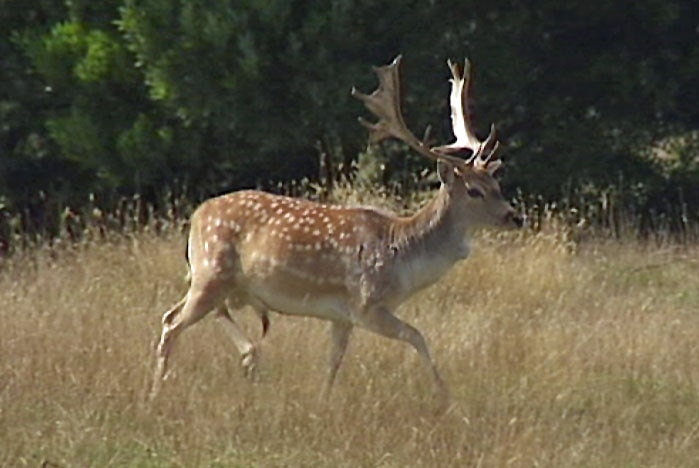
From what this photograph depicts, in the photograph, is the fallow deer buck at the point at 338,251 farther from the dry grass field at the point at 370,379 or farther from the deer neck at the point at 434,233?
the dry grass field at the point at 370,379

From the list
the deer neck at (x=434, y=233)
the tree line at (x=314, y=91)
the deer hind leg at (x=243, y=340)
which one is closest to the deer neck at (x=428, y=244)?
the deer neck at (x=434, y=233)

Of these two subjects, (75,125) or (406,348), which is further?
(75,125)

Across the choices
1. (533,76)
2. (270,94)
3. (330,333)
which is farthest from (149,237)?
(533,76)

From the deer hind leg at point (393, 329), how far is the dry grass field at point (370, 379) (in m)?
0.22

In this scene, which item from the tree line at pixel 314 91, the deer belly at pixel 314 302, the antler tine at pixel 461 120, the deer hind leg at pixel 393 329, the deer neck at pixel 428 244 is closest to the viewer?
the deer hind leg at pixel 393 329

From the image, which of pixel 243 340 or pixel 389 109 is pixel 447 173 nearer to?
pixel 389 109

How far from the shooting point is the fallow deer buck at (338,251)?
30.2ft

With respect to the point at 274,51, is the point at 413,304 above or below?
below

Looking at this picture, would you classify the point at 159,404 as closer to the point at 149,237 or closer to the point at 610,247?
the point at 149,237

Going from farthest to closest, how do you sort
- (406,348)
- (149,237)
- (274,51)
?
(274,51), (149,237), (406,348)

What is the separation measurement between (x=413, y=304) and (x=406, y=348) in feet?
5.58

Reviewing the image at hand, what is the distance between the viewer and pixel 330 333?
10344mm

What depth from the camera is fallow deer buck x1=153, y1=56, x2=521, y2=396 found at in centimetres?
922

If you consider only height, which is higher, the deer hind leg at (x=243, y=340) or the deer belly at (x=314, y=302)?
the deer belly at (x=314, y=302)
